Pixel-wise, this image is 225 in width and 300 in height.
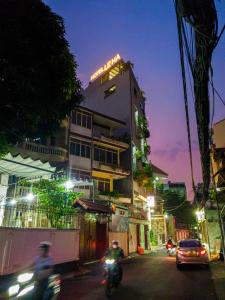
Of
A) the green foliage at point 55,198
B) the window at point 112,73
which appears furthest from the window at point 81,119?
the window at point 112,73

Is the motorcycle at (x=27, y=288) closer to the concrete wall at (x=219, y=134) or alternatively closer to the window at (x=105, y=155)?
the window at (x=105, y=155)

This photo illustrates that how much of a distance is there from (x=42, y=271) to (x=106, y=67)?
4063cm

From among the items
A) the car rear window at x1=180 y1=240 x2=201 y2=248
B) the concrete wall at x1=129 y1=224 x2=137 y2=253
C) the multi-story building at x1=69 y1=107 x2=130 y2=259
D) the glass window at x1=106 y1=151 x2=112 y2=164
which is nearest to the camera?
the car rear window at x1=180 y1=240 x2=201 y2=248

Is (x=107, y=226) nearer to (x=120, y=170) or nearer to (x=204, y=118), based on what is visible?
(x=120, y=170)

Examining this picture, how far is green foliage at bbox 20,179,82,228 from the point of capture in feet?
47.9

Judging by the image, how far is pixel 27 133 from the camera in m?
11.2

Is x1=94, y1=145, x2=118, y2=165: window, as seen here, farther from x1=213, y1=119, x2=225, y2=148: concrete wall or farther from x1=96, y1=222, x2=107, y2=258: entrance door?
x1=213, y1=119, x2=225, y2=148: concrete wall

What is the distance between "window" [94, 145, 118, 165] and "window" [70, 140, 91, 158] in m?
1.67

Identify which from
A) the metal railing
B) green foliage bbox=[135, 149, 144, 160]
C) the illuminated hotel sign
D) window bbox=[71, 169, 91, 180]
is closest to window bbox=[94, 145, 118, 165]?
window bbox=[71, 169, 91, 180]

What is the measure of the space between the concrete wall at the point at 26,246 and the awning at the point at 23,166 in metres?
2.82

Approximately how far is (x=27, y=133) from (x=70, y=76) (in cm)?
287

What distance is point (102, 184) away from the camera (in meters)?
32.3

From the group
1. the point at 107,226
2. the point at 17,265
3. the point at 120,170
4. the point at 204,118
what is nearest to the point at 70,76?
the point at 204,118

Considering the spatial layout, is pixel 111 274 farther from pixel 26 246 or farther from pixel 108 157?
pixel 108 157
